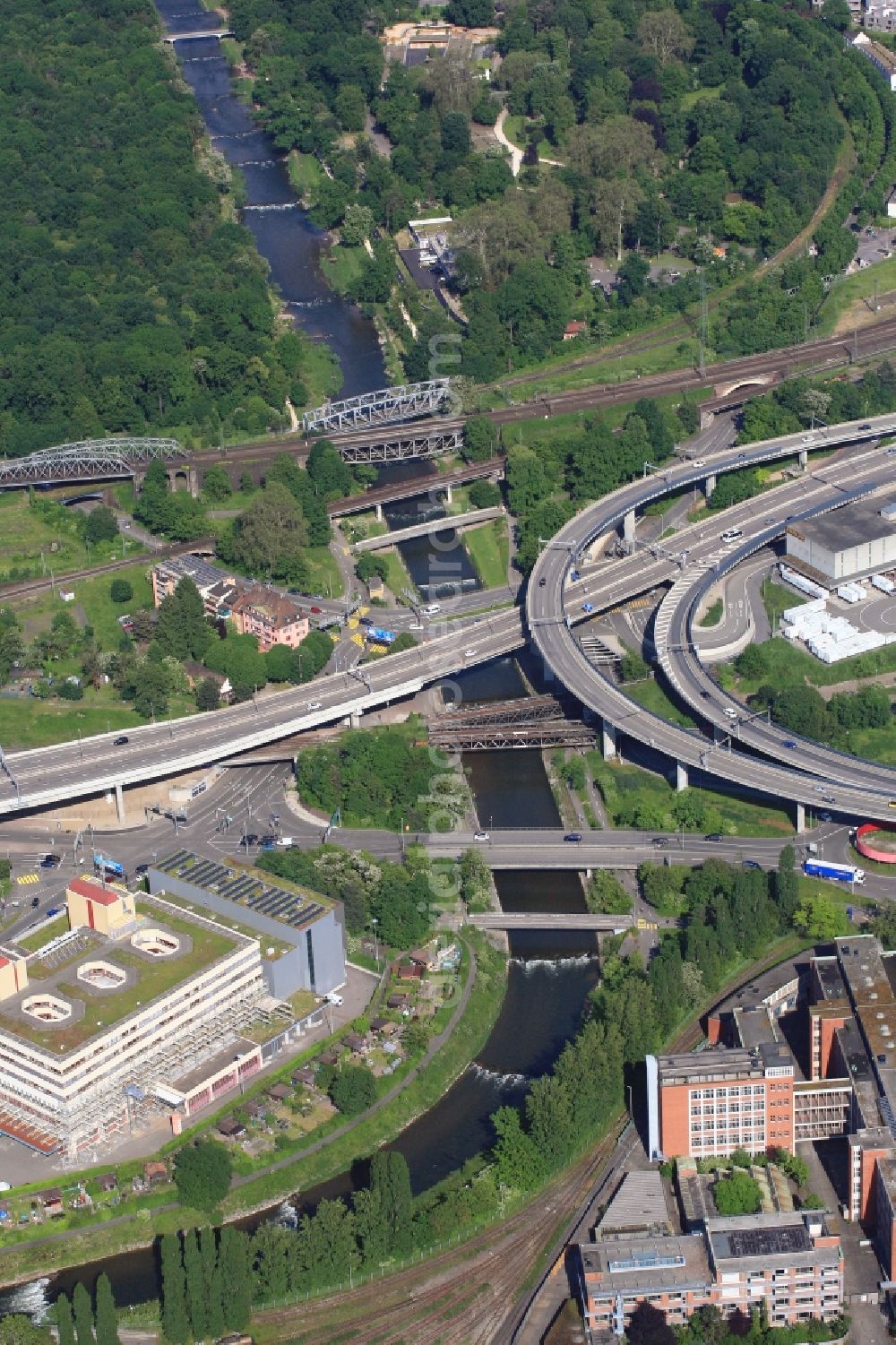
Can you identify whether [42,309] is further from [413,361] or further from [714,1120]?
[714,1120]

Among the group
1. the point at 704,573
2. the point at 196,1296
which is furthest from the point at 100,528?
the point at 196,1296

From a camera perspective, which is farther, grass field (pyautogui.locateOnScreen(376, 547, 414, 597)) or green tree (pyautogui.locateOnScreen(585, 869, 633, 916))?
grass field (pyautogui.locateOnScreen(376, 547, 414, 597))

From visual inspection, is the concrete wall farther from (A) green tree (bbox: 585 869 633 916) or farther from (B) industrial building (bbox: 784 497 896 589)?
(B) industrial building (bbox: 784 497 896 589)

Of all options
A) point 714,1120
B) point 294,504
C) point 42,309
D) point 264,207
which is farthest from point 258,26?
Answer: point 714,1120

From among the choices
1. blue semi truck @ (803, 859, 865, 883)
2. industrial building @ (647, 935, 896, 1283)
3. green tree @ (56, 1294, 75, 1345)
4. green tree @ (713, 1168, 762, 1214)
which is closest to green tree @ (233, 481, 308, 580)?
blue semi truck @ (803, 859, 865, 883)

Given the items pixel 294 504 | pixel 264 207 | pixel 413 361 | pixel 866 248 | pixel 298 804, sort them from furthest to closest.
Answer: pixel 264 207 → pixel 866 248 → pixel 413 361 → pixel 294 504 → pixel 298 804

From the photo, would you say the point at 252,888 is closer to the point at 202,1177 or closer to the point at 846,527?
the point at 202,1177
